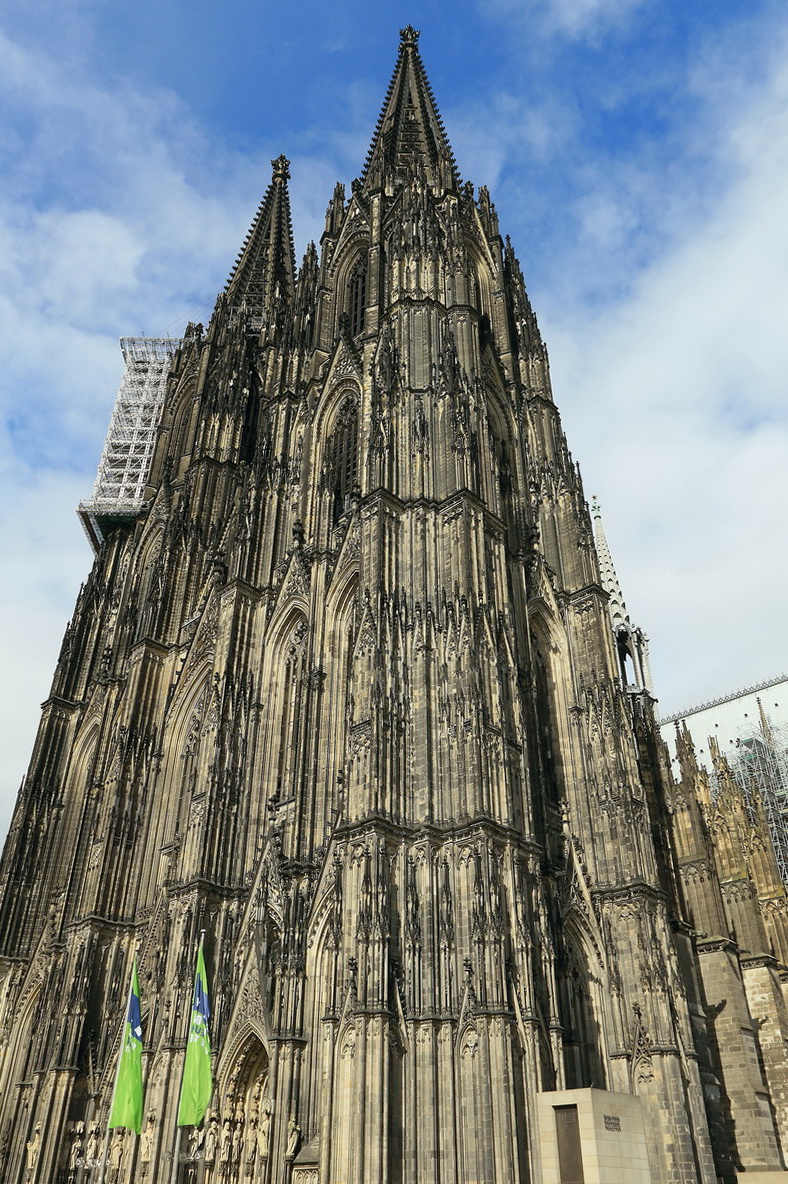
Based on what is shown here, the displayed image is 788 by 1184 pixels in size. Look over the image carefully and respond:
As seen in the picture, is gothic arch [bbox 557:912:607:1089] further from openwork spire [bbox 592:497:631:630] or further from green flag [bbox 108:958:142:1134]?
openwork spire [bbox 592:497:631:630]

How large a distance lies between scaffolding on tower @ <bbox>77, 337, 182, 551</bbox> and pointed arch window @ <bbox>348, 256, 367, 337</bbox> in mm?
15121

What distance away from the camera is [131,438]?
178ft

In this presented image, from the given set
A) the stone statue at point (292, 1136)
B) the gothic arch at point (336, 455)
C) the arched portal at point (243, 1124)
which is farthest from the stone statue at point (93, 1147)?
the gothic arch at point (336, 455)

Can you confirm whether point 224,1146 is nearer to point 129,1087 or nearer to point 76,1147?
point 76,1147

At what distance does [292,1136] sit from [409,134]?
134 ft

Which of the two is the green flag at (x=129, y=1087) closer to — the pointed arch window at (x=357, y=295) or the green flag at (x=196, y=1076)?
the green flag at (x=196, y=1076)

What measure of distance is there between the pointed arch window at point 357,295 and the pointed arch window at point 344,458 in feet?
15.2

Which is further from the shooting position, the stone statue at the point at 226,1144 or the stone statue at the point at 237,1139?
the stone statue at the point at 237,1139

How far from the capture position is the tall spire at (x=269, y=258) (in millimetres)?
53531

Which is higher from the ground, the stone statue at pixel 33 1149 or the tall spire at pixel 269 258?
the tall spire at pixel 269 258

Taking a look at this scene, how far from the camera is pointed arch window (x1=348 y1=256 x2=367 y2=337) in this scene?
124 ft

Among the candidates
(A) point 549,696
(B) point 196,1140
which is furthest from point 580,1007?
(B) point 196,1140

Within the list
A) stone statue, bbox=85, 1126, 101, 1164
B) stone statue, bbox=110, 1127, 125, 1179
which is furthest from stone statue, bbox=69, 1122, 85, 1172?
stone statue, bbox=110, 1127, 125, 1179

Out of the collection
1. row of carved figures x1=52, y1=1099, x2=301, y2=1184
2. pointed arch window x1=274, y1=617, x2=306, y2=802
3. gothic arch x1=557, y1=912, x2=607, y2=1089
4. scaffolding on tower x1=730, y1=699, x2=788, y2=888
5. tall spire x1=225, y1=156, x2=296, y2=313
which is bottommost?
row of carved figures x1=52, y1=1099, x2=301, y2=1184
